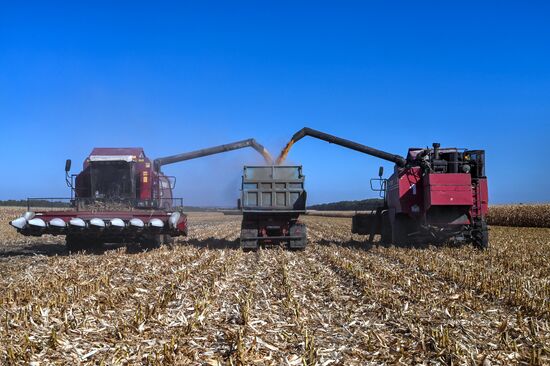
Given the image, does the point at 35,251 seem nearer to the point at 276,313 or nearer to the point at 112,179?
the point at 112,179

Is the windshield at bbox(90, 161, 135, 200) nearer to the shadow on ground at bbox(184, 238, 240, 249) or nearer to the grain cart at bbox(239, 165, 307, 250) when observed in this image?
the shadow on ground at bbox(184, 238, 240, 249)

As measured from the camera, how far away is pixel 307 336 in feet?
18.2

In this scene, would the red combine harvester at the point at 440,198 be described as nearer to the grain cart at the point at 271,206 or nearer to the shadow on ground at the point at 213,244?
the grain cart at the point at 271,206

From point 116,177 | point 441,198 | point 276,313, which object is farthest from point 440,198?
point 116,177

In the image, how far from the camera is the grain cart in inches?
631

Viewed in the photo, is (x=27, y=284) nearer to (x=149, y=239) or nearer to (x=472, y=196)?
(x=149, y=239)

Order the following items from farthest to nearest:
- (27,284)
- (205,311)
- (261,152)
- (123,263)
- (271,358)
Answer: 1. (261,152)
2. (123,263)
3. (27,284)
4. (205,311)
5. (271,358)

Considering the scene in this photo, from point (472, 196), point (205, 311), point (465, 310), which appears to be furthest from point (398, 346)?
point (472, 196)

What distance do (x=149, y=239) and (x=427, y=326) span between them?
1152cm

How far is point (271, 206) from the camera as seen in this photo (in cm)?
1612

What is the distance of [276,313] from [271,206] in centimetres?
927

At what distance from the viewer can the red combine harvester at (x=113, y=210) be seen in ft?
45.8

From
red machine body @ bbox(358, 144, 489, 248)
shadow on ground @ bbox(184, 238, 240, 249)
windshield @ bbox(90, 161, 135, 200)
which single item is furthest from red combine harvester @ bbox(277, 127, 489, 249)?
windshield @ bbox(90, 161, 135, 200)

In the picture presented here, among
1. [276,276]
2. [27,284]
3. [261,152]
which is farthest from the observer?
[261,152]
